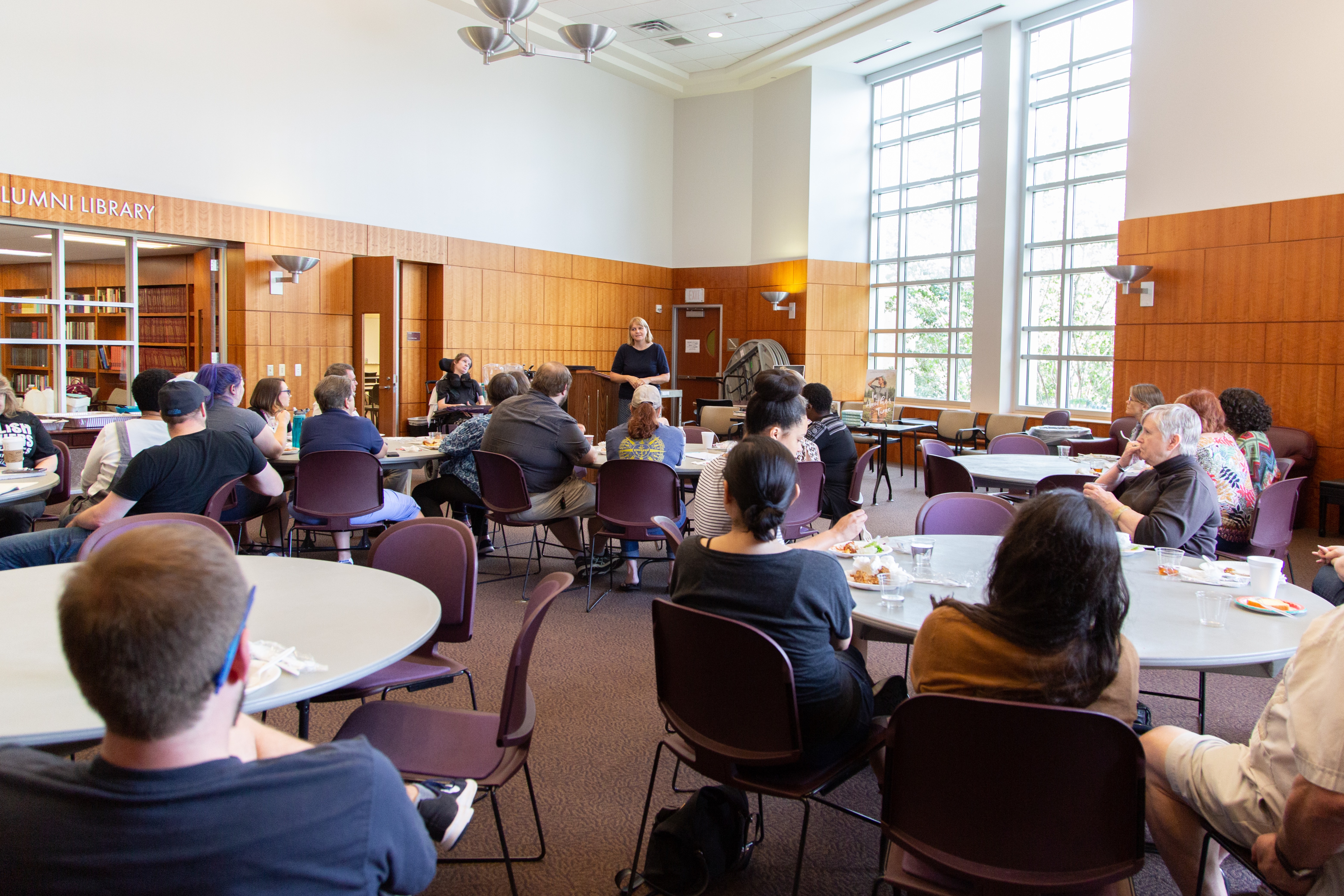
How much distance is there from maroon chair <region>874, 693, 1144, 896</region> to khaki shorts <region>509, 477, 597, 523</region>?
3734 mm

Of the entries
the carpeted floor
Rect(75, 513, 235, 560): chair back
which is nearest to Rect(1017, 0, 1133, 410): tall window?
the carpeted floor

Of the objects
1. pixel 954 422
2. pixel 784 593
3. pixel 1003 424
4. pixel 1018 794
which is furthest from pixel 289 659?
pixel 954 422

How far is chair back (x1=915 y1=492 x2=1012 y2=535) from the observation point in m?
3.77

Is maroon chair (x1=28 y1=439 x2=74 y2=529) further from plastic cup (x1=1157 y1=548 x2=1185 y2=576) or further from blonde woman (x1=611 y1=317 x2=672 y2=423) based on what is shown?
plastic cup (x1=1157 y1=548 x2=1185 y2=576)

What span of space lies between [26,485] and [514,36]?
18.2 ft

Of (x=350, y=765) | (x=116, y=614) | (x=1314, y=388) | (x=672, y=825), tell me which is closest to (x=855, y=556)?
(x=672, y=825)

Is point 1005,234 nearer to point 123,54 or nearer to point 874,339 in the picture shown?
point 874,339

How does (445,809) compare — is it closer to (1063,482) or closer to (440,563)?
(440,563)

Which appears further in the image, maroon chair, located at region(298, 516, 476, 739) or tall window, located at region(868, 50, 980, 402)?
tall window, located at region(868, 50, 980, 402)

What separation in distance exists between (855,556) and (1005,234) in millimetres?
9329

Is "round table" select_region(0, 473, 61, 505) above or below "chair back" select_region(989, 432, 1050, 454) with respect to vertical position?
below

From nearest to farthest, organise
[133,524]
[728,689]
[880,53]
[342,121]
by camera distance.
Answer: [728,689] → [133,524] → [342,121] → [880,53]

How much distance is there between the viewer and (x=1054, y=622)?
174 cm

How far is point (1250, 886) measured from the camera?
2547mm
